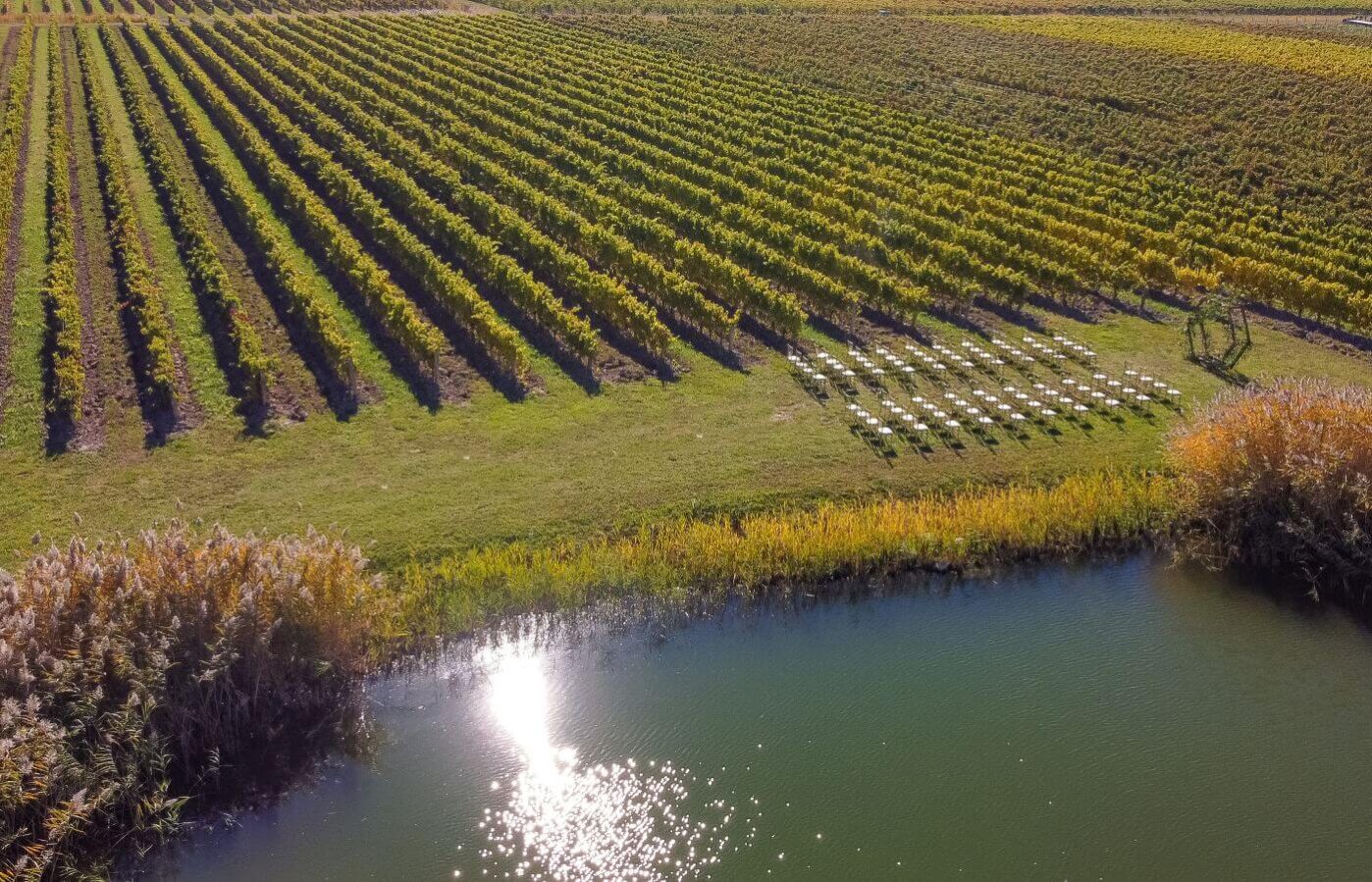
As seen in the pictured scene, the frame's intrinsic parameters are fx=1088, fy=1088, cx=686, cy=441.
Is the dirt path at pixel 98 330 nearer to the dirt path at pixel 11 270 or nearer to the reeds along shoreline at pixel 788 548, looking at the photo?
the dirt path at pixel 11 270

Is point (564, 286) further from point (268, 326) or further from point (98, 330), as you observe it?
point (98, 330)

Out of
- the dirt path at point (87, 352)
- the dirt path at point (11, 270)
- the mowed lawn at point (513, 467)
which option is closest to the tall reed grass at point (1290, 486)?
the mowed lawn at point (513, 467)

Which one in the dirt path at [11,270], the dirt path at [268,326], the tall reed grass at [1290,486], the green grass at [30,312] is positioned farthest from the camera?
the dirt path at [11,270]

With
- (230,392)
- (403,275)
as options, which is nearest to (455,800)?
(230,392)

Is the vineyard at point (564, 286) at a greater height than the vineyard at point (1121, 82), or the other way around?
the vineyard at point (1121, 82)

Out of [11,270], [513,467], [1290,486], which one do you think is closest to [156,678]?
[513,467]
